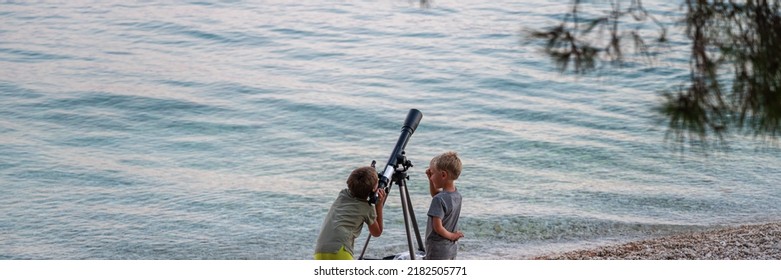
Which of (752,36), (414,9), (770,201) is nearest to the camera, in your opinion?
(752,36)

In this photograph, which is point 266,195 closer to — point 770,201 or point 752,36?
point 770,201

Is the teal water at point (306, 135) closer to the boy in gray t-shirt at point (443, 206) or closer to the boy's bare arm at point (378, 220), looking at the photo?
the boy in gray t-shirt at point (443, 206)

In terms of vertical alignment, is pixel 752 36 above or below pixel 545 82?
above

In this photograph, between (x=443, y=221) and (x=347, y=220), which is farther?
Result: (x=443, y=221)

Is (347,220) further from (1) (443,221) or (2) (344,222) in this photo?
(1) (443,221)

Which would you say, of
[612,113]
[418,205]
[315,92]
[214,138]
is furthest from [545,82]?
[418,205]

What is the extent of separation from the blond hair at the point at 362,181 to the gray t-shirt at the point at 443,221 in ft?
0.79

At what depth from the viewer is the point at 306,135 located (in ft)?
29.1

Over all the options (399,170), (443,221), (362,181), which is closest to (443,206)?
(443,221)

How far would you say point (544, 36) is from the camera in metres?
3.03

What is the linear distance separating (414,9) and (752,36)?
41.2ft

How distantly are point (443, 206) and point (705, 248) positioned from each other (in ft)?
5.94

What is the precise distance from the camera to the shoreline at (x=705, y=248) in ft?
14.8

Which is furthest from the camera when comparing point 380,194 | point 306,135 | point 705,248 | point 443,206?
point 306,135
